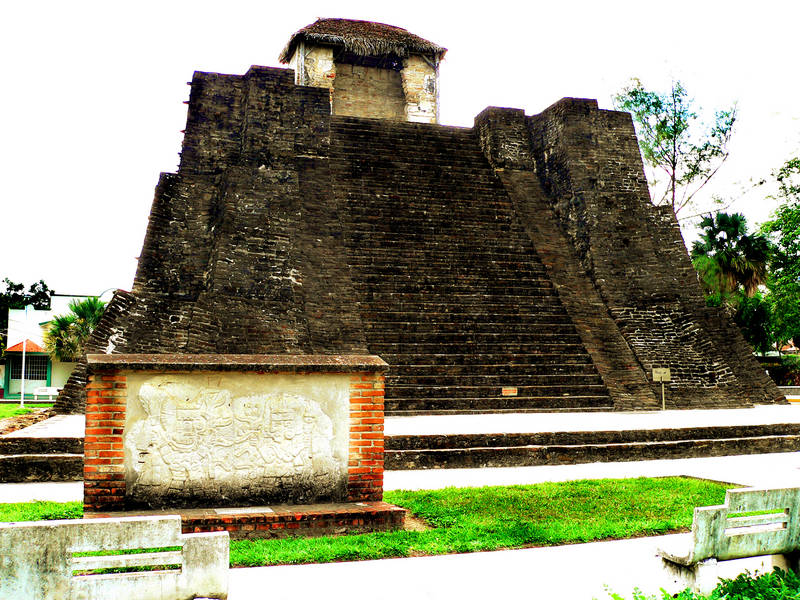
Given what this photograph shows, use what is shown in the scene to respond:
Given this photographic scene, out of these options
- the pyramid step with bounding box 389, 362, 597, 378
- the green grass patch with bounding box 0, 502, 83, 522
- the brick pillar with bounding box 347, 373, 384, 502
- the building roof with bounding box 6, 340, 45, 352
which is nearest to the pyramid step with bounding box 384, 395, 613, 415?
the pyramid step with bounding box 389, 362, 597, 378

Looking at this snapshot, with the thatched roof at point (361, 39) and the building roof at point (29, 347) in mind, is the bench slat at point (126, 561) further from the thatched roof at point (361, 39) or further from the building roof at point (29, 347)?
the building roof at point (29, 347)

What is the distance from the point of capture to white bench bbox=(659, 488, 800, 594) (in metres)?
3.32

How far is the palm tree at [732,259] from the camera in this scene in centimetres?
2105

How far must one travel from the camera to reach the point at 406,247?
495 inches

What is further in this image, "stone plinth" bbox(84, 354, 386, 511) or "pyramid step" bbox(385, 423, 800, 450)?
"pyramid step" bbox(385, 423, 800, 450)

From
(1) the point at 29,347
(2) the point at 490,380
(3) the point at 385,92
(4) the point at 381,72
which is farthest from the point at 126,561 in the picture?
(1) the point at 29,347

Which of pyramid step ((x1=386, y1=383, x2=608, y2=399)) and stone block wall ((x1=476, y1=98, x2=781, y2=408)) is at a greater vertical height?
stone block wall ((x1=476, y1=98, x2=781, y2=408))

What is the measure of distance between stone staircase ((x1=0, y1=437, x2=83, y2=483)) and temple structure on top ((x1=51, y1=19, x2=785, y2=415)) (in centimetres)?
315

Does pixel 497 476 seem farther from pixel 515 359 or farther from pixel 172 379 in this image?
pixel 515 359

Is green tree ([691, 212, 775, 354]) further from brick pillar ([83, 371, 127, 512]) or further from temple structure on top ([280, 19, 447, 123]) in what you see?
brick pillar ([83, 371, 127, 512])

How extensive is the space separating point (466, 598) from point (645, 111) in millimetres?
22456

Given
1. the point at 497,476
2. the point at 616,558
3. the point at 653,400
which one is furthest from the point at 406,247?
the point at 616,558

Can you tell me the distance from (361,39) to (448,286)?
410 inches

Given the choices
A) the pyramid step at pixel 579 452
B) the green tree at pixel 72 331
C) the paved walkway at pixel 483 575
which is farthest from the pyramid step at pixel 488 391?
the green tree at pixel 72 331
